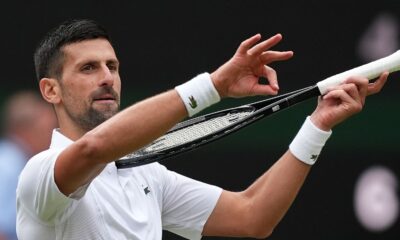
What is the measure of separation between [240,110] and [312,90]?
403 mm

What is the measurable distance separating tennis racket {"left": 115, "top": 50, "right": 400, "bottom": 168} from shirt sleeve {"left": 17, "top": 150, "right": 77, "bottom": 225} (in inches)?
18.2

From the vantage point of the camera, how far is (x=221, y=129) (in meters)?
4.79

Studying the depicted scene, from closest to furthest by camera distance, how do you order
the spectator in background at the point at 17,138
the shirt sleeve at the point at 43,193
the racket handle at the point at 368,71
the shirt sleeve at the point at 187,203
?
the shirt sleeve at the point at 43,193 → the racket handle at the point at 368,71 → the shirt sleeve at the point at 187,203 → the spectator in background at the point at 17,138

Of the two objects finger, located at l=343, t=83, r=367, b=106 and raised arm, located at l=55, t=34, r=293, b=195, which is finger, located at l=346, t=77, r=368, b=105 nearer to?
finger, located at l=343, t=83, r=367, b=106

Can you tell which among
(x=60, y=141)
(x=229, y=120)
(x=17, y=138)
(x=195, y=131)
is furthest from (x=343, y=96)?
(x=17, y=138)

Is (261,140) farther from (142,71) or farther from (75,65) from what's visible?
(75,65)

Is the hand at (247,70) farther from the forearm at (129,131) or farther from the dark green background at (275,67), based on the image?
the dark green background at (275,67)

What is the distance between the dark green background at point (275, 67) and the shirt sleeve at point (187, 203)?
1422 mm

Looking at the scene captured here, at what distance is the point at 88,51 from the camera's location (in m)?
5.13

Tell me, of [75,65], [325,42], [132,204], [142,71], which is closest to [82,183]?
[132,204]

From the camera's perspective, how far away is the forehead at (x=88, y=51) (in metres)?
5.11

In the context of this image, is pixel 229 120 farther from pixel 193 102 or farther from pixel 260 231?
pixel 193 102

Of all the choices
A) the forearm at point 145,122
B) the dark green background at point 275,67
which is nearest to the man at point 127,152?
the forearm at point 145,122

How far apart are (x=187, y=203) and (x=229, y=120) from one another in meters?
0.51
